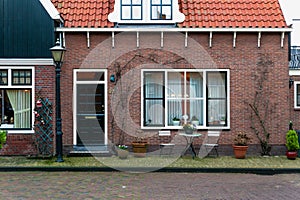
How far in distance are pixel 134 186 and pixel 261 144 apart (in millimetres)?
5935

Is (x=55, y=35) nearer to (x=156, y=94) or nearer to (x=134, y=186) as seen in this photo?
(x=156, y=94)

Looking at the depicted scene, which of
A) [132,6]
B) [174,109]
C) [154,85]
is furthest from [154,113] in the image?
[132,6]

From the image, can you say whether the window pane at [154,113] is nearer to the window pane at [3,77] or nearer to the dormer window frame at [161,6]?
the dormer window frame at [161,6]

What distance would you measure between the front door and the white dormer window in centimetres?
205

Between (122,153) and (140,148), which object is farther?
(140,148)

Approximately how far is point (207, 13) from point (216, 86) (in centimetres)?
256

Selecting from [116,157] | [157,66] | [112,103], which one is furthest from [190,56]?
[116,157]

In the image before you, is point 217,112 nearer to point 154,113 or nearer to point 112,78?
point 154,113

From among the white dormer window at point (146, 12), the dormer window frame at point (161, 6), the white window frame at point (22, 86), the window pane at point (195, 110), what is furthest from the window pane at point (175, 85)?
the white window frame at point (22, 86)

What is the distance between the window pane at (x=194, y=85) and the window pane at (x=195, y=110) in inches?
9.6

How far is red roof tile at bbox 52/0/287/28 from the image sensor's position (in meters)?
14.6

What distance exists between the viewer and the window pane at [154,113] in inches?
583

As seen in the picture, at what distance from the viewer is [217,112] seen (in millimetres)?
14875

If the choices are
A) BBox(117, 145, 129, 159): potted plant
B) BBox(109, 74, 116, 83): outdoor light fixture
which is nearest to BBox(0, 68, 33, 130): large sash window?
BBox(109, 74, 116, 83): outdoor light fixture
